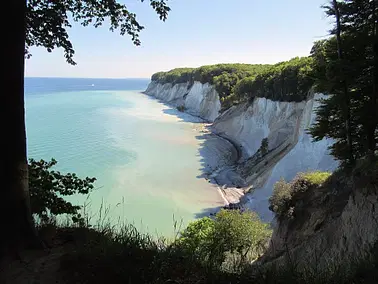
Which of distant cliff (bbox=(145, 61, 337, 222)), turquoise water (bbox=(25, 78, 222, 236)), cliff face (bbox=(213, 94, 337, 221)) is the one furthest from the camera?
distant cliff (bbox=(145, 61, 337, 222))

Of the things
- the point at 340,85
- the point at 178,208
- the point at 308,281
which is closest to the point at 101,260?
the point at 308,281

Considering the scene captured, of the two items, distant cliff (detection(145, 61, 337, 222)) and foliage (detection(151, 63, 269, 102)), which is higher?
foliage (detection(151, 63, 269, 102))

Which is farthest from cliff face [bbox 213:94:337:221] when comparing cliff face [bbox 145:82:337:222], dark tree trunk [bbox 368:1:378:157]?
dark tree trunk [bbox 368:1:378:157]

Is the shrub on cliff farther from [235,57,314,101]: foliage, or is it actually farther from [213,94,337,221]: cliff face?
[235,57,314,101]: foliage

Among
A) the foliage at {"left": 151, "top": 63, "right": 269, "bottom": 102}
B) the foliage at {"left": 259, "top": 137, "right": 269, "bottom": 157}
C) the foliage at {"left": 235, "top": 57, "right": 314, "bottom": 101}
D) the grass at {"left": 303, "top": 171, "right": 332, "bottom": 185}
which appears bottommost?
the foliage at {"left": 259, "top": 137, "right": 269, "bottom": 157}

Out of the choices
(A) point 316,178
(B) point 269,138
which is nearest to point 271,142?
(B) point 269,138

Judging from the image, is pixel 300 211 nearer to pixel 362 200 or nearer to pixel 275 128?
pixel 362 200

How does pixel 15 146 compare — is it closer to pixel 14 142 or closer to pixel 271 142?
pixel 14 142
